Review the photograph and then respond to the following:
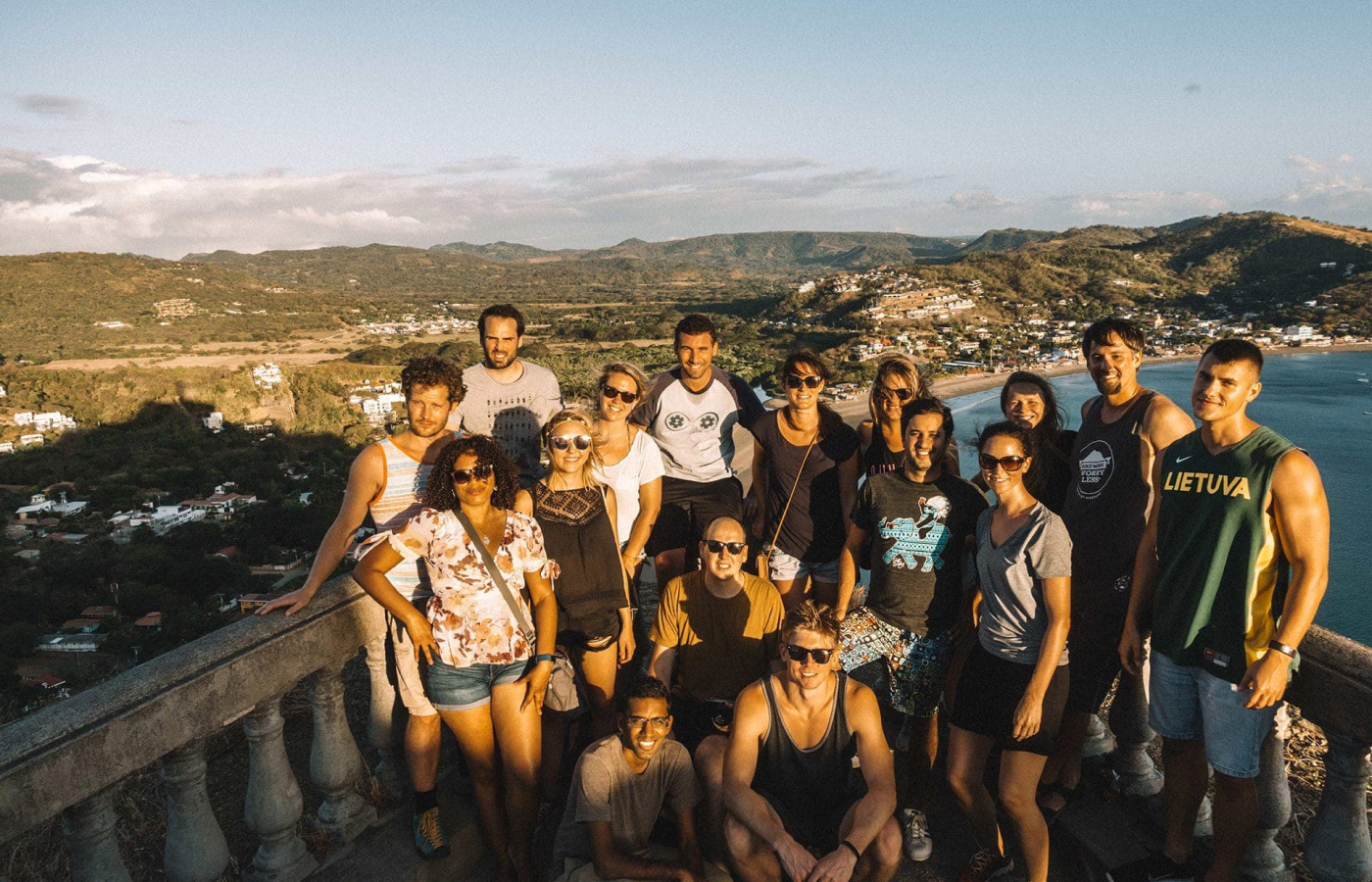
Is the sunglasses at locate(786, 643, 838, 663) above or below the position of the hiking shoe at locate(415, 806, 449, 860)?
above

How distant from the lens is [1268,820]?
2.67 m

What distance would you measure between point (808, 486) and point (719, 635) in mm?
937

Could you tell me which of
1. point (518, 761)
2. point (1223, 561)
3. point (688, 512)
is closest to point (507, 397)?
point (688, 512)

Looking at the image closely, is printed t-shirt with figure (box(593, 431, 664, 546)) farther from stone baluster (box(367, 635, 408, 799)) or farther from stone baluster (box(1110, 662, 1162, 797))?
stone baluster (box(1110, 662, 1162, 797))

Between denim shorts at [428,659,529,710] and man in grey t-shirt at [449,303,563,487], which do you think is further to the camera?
man in grey t-shirt at [449,303,563,487]

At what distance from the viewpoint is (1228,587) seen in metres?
2.52

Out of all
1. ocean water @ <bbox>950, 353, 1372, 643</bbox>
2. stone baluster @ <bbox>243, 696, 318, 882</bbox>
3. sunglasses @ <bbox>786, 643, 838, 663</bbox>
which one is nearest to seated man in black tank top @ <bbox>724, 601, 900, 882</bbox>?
sunglasses @ <bbox>786, 643, 838, 663</bbox>

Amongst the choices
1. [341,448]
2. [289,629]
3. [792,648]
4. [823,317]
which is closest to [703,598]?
[792,648]

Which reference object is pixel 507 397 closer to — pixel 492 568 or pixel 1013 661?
pixel 492 568

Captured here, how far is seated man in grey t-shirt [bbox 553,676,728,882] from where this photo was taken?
2.93 m

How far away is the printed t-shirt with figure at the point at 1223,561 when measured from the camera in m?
2.47

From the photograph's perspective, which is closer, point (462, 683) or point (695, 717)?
point (462, 683)

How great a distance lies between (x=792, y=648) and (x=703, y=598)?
0.61 meters

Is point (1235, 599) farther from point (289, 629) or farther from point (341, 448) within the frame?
point (341, 448)
